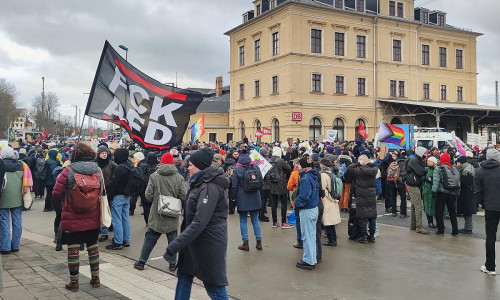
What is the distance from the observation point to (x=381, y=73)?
4103 cm

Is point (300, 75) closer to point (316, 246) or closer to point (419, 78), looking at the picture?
point (419, 78)

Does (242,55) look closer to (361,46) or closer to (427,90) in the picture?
(361,46)

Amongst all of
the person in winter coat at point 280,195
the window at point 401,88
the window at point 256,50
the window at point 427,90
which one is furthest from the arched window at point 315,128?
the person in winter coat at point 280,195

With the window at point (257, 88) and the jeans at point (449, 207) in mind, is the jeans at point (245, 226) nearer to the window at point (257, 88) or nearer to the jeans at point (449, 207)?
the jeans at point (449, 207)

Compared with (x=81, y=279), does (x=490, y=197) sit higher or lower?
higher

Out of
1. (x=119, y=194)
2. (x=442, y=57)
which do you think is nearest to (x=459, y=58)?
(x=442, y=57)

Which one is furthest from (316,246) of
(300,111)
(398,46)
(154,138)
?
(398,46)

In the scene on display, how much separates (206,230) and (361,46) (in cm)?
3963

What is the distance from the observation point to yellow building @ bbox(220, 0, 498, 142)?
3700 centimetres

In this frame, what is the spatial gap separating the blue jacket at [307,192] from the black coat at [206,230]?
2789 mm

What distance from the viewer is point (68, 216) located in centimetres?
541

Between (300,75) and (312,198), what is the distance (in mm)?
31073

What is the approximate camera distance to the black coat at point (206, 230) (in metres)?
4.03

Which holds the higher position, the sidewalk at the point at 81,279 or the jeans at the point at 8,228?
the jeans at the point at 8,228
